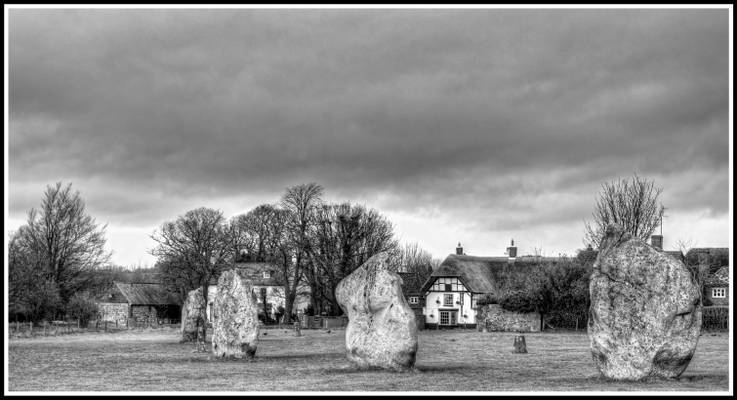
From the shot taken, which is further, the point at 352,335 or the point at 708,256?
the point at 708,256

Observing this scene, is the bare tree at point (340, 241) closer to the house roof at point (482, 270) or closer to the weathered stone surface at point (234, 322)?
the house roof at point (482, 270)

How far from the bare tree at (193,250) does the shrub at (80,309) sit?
452 inches

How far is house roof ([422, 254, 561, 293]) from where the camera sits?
76.1 meters

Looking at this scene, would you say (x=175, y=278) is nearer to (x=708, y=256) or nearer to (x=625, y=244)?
(x=708, y=256)

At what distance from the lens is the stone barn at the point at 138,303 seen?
78.5m

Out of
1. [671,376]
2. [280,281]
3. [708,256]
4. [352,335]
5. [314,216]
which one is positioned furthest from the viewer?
[280,281]

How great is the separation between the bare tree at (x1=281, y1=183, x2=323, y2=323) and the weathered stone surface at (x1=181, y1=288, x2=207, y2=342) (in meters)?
33.3

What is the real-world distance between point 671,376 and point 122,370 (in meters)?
14.7

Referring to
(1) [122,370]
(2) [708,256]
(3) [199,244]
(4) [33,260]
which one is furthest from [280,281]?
(1) [122,370]

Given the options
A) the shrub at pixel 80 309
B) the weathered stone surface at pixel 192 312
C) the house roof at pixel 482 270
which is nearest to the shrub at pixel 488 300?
the house roof at pixel 482 270

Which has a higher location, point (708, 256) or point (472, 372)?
point (708, 256)

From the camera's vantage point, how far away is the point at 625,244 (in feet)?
62.0

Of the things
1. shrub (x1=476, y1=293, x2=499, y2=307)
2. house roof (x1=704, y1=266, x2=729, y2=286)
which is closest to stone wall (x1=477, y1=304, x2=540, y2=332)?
shrub (x1=476, y1=293, x2=499, y2=307)

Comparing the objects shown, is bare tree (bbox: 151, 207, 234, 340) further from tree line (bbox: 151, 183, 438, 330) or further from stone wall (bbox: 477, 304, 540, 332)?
stone wall (bbox: 477, 304, 540, 332)
